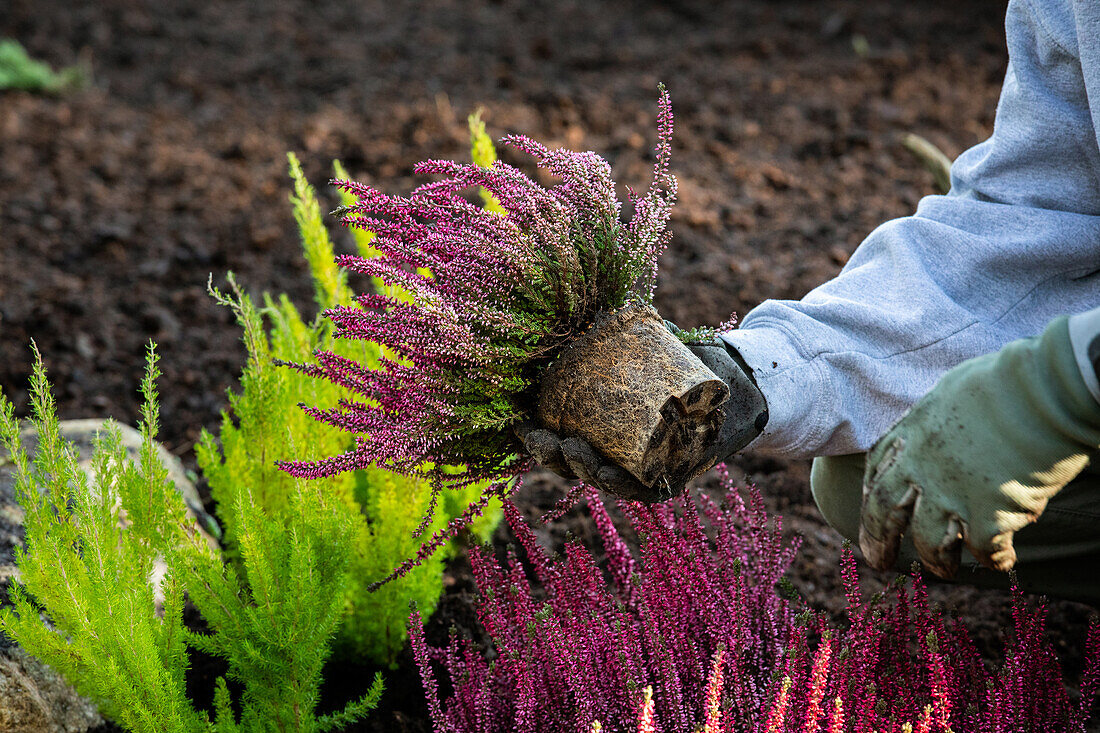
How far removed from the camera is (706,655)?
1.73 meters

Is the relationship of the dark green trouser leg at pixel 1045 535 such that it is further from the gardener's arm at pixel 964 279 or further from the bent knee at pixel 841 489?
the gardener's arm at pixel 964 279

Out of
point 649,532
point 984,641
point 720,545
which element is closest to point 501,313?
point 649,532

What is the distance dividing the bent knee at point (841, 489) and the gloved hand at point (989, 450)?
0.49 m

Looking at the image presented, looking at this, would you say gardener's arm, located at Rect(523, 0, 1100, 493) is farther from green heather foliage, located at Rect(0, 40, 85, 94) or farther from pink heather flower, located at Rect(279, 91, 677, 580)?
green heather foliage, located at Rect(0, 40, 85, 94)

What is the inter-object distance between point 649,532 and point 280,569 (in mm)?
649

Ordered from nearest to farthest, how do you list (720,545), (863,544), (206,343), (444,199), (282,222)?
(863,544) → (444,199) → (720,545) → (206,343) → (282,222)

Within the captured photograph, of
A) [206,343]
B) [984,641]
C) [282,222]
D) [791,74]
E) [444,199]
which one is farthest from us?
[791,74]

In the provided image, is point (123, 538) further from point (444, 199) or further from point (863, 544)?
point (863, 544)

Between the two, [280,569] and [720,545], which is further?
[720,545]

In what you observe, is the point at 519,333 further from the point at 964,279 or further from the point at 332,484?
the point at 964,279

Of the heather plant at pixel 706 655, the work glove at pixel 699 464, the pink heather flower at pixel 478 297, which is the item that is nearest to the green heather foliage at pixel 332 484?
the heather plant at pixel 706 655

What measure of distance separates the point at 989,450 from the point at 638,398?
0.51 metres

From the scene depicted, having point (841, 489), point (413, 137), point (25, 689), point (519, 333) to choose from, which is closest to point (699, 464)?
point (519, 333)

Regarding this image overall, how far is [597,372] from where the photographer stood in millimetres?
1540
